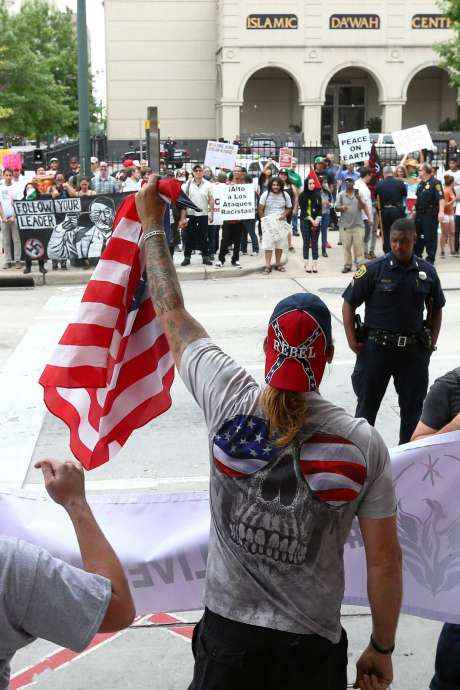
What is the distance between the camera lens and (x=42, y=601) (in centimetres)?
193

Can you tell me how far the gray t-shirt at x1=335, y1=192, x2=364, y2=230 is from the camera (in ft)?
55.7

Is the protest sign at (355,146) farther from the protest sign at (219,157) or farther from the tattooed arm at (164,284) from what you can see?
the tattooed arm at (164,284)

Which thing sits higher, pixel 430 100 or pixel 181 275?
pixel 430 100

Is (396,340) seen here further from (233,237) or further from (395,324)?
(233,237)

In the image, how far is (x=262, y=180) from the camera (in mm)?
20609

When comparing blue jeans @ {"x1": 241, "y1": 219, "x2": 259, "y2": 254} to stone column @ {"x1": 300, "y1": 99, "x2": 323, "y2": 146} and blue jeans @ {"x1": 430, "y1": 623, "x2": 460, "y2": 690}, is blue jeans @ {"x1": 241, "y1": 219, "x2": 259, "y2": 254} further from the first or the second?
stone column @ {"x1": 300, "y1": 99, "x2": 323, "y2": 146}

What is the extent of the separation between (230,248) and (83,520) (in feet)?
59.7

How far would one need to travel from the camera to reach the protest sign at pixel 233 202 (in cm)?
1808

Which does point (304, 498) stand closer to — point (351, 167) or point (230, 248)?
point (230, 248)

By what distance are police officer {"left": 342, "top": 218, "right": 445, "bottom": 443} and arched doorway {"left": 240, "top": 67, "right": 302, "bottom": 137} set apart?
5081 centimetres

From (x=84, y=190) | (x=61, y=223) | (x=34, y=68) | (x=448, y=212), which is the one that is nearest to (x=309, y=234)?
(x=448, y=212)

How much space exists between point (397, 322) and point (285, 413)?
4275 millimetres

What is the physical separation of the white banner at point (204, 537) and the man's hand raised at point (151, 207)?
1.24 meters

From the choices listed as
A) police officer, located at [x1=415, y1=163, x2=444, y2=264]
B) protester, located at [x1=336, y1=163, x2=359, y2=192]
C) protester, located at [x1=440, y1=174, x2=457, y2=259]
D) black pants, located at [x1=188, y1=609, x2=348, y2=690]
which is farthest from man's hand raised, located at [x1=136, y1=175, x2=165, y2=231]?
protester, located at [x1=336, y1=163, x2=359, y2=192]
